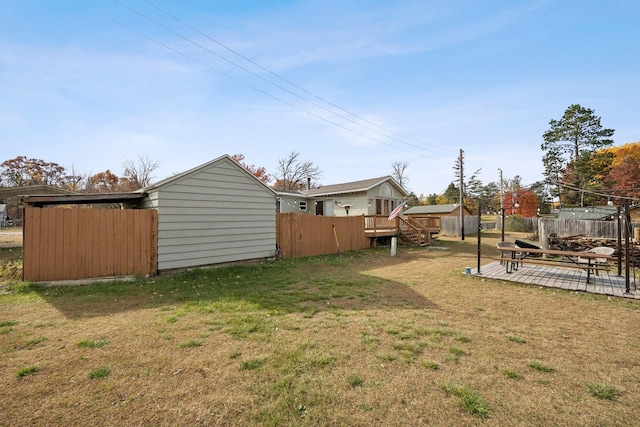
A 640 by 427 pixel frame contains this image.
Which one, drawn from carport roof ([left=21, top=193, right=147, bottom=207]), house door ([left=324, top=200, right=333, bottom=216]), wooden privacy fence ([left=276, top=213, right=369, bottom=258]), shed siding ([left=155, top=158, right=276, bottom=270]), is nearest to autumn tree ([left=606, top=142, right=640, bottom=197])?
house door ([left=324, top=200, right=333, bottom=216])

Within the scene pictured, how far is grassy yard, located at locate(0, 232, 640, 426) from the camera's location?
240 cm

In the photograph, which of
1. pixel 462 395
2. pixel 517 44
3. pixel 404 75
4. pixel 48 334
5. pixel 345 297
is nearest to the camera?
pixel 462 395

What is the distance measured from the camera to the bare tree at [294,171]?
43219mm

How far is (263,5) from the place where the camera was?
9781 millimetres

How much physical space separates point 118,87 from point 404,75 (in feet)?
39.5

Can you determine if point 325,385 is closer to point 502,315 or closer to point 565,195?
point 502,315

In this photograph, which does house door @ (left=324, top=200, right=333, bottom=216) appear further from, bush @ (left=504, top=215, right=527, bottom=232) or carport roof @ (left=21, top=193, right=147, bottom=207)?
bush @ (left=504, top=215, right=527, bottom=232)

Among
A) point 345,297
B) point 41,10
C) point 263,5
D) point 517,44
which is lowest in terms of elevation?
point 345,297

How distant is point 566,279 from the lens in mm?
7582

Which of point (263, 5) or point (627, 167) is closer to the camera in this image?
point (263, 5)

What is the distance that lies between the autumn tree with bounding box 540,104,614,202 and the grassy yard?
39986 mm

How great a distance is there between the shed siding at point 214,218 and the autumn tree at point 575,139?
A: 41908 millimetres

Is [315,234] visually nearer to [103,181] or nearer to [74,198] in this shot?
[74,198]

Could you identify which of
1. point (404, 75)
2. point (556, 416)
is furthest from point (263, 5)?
point (556, 416)
